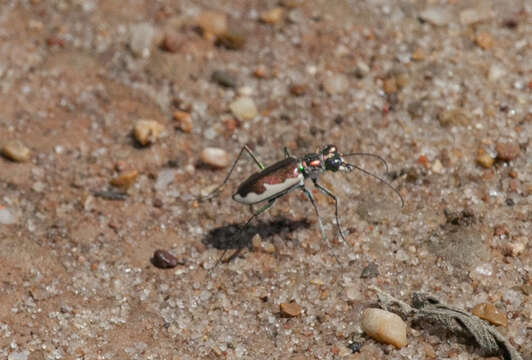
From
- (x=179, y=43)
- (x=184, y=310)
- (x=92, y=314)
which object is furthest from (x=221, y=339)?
(x=179, y=43)

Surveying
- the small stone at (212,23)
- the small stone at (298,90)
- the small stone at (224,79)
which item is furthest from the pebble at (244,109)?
the small stone at (212,23)

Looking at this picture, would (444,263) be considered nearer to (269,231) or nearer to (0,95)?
(269,231)

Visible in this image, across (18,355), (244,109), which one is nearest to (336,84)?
(244,109)

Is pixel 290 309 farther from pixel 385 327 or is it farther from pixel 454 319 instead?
pixel 454 319

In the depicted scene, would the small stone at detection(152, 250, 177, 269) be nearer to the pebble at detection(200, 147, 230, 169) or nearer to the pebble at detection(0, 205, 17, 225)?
the pebble at detection(200, 147, 230, 169)

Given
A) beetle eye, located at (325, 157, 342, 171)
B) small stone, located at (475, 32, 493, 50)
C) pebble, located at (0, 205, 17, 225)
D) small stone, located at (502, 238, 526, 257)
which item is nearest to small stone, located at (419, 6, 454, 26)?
small stone, located at (475, 32, 493, 50)

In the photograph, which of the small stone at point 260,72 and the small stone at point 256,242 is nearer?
the small stone at point 256,242

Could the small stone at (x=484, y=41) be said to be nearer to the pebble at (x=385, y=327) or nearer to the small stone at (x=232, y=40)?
the small stone at (x=232, y=40)
